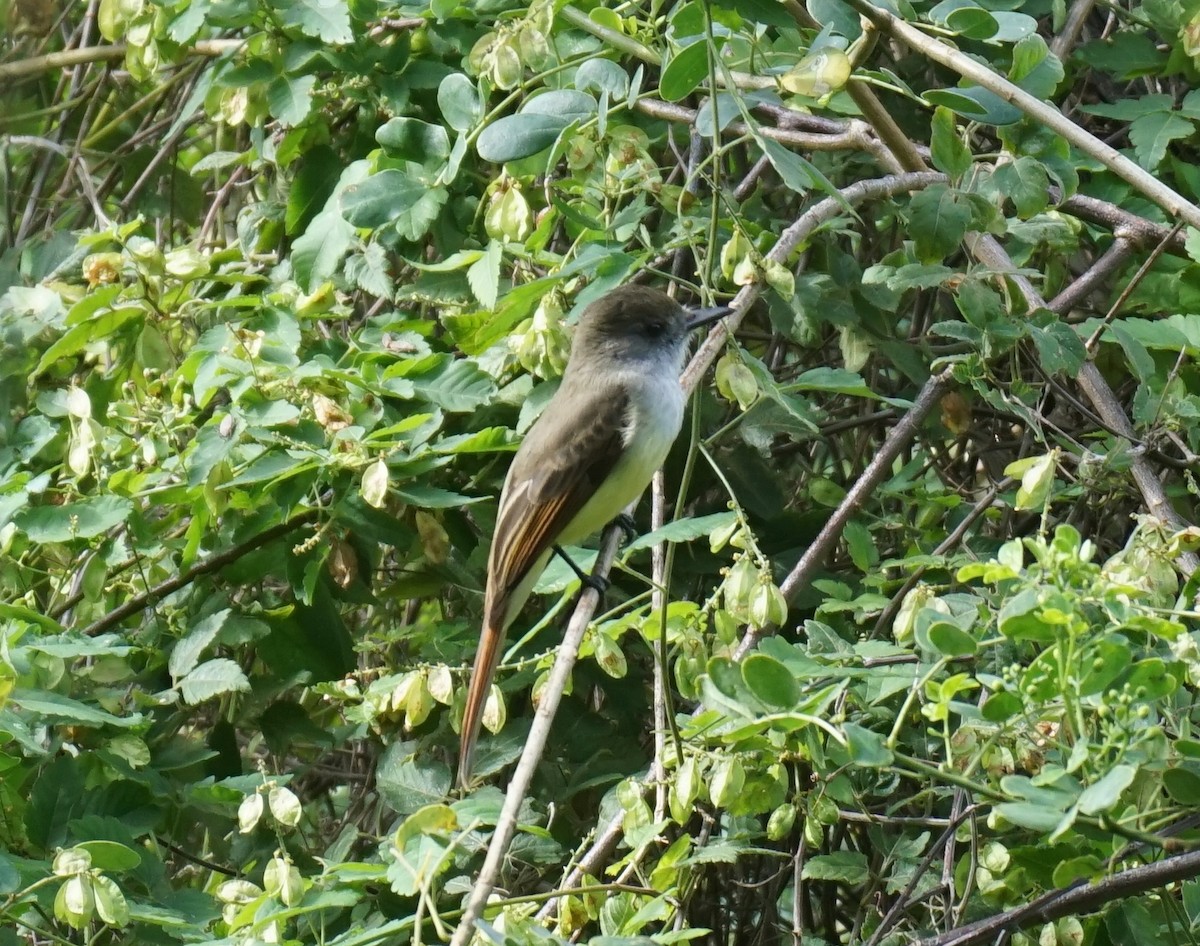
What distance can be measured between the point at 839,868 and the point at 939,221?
53.7 inches

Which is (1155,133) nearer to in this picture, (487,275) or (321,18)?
(487,275)

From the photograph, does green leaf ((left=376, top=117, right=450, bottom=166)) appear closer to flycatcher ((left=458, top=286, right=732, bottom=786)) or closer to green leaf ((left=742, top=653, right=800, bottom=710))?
flycatcher ((left=458, top=286, right=732, bottom=786))

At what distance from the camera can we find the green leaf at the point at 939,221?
9.73 ft

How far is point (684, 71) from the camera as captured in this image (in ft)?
8.94

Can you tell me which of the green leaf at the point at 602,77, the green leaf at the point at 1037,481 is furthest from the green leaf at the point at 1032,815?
the green leaf at the point at 602,77

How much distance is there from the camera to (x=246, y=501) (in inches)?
133

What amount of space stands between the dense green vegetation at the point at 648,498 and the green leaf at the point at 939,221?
11 millimetres

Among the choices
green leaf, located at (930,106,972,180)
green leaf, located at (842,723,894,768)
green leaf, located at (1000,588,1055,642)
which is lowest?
green leaf, located at (842,723,894,768)

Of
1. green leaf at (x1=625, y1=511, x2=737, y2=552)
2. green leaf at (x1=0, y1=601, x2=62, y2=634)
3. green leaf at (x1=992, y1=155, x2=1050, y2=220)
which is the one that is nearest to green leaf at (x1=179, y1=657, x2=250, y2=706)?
green leaf at (x1=0, y1=601, x2=62, y2=634)

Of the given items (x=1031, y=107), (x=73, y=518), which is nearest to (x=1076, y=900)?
(x=1031, y=107)

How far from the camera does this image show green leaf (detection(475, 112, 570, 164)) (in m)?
2.95

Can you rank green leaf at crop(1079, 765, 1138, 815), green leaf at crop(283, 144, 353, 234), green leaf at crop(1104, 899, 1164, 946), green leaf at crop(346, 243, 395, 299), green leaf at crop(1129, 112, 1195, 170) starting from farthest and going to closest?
green leaf at crop(283, 144, 353, 234) < green leaf at crop(346, 243, 395, 299) < green leaf at crop(1129, 112, 1195, 170) < green leaf at crop(1104, 899, 1164, 946) < green leaf at crop(1079, 765, 1138, 815)

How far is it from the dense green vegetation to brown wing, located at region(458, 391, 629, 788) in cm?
10

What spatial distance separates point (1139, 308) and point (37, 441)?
2.85 m
